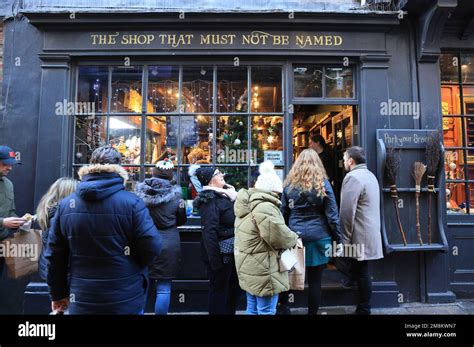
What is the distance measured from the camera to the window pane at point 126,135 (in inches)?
212

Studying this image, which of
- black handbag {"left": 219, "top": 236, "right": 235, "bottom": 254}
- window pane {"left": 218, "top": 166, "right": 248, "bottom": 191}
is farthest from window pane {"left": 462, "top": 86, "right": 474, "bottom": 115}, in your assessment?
black handbag {"left": 219, "top": 236, "right": 235, "bottom": 254}

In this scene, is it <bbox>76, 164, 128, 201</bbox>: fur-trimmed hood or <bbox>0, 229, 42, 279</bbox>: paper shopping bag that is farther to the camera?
<bbox>0, 229, 42, 279</bbox>: paper shopping bag

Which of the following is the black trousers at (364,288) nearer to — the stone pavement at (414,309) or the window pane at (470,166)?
the stone pavement at (414,309)

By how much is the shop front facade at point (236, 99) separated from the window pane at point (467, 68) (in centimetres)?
2

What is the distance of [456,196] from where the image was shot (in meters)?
5.49

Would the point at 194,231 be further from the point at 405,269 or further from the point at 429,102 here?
the point at 429,102

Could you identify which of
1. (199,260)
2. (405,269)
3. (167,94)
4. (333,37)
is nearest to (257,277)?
(199,260)

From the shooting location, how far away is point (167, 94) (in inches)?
215

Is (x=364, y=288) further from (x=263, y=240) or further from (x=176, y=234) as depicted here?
(x=176, y=234)

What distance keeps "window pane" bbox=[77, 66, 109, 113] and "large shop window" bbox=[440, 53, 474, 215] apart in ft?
17.8

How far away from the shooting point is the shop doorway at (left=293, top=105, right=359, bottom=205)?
623 centimetres

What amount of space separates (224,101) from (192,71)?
0.70 m

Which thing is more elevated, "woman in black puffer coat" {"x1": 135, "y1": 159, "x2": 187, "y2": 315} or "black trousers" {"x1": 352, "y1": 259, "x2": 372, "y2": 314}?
"woman in black puffer coat" {"x1": 135, "y1": 159, "x2": 187, "y2": 315}

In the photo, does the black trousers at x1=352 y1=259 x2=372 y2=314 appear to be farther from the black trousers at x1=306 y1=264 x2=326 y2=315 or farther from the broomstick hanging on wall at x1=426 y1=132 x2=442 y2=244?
the broomstick hanging on wall at x1=426 y1=132 x2=442 y2=244
